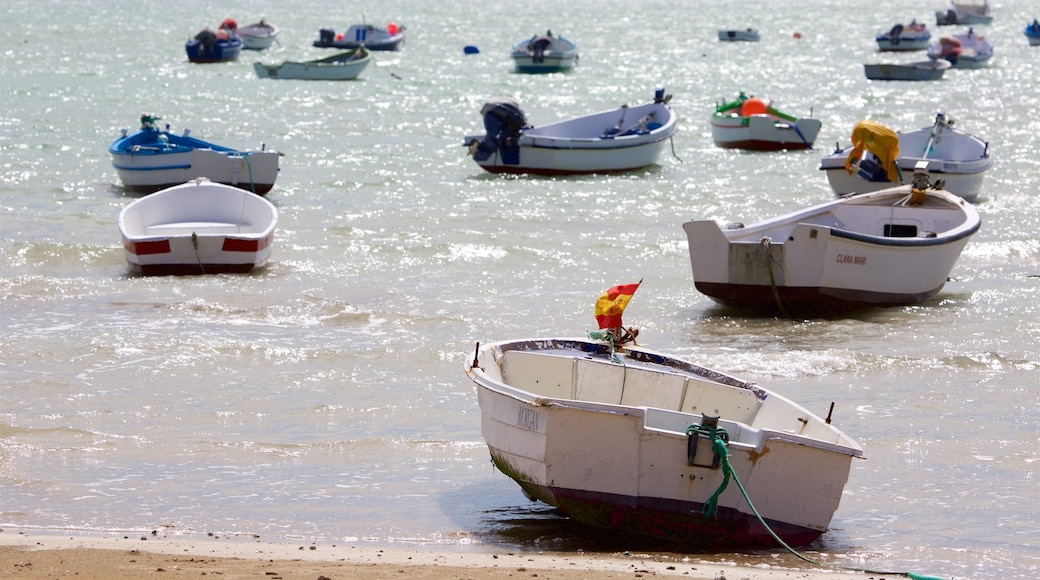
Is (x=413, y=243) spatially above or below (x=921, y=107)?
above

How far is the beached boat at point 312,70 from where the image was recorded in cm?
5041

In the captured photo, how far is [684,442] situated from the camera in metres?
8.33

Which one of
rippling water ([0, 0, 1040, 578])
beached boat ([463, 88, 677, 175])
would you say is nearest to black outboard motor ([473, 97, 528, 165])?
beached boat ([463, 88, 677, 175])

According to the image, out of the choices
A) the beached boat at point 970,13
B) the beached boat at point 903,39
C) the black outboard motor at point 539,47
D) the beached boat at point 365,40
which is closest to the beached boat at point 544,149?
the black outboard motor at point 539,47

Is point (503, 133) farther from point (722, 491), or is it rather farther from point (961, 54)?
point (961, 54)

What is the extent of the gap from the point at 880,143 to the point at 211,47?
41872 mm

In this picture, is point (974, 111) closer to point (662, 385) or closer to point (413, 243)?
point (413, 243)

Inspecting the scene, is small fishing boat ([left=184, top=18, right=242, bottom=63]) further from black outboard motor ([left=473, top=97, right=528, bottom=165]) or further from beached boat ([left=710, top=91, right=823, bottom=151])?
black outboard motor ([left=473, top=97, right=528, bottom=165])

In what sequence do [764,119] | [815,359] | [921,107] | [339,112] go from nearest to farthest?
1. [815,359]
2. [764,119]
3. [339,112]
4. [921,107]

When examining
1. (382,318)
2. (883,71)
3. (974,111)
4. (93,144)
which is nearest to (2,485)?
(382,318)

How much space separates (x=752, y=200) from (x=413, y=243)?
24.4 ft

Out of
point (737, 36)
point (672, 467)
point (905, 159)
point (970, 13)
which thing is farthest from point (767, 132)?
point (970, 13)

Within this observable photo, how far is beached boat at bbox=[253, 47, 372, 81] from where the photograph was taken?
50.4 metres

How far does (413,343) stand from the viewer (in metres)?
14.6
